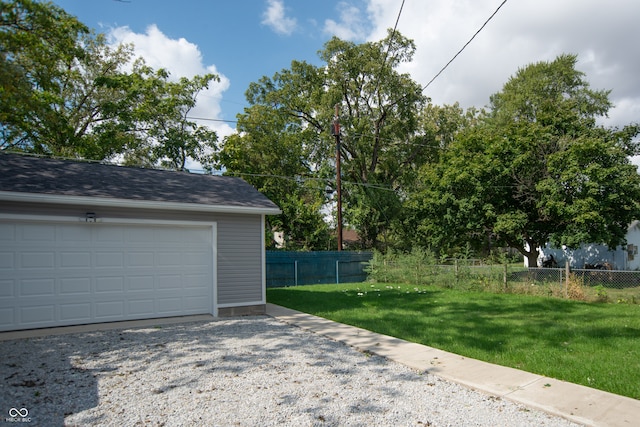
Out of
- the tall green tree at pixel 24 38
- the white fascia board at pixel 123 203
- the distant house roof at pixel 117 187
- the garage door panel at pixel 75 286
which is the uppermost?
the tall green tree at pixel 24 38

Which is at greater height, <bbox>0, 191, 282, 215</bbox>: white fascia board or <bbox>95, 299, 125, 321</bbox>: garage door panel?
<bbox>0, 191, 282, 215</bbox>: white fascia board

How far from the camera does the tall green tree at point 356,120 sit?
2741 centimetres

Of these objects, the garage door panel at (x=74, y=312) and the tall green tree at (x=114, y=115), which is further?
the tall green tree at (x=114, y=115)

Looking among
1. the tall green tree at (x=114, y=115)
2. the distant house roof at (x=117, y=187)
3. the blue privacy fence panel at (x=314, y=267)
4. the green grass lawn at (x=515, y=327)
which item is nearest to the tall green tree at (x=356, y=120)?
the tall green tree at (x=114, y=115)

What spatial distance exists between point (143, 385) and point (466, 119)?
108 ft

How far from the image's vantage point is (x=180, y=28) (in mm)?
11812

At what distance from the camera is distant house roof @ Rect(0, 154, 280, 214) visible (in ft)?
24.4

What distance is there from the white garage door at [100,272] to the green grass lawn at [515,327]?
9.63 feet

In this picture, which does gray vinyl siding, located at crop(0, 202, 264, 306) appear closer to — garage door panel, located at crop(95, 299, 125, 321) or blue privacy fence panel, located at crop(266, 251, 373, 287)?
garage door panel, located at crop(95, 299, 125, 321)

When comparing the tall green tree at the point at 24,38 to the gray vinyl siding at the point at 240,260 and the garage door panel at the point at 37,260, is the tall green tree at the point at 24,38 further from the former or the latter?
the gray vinyl siding at the point at 240,260

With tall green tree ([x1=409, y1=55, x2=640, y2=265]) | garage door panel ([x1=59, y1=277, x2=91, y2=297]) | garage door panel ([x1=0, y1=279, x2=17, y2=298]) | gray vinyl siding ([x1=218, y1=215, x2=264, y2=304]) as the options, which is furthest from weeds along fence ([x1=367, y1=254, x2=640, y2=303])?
garage door panel ([x1=0, y1=279, x2=17, y2=298])

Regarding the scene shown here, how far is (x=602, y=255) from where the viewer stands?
25.2 meters

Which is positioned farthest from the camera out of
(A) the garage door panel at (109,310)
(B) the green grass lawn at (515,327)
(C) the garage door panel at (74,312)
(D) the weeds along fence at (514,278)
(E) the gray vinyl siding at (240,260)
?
(D) the weeds along fence at (514,278)

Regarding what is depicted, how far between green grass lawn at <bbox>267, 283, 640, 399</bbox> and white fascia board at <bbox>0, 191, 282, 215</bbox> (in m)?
2.91
